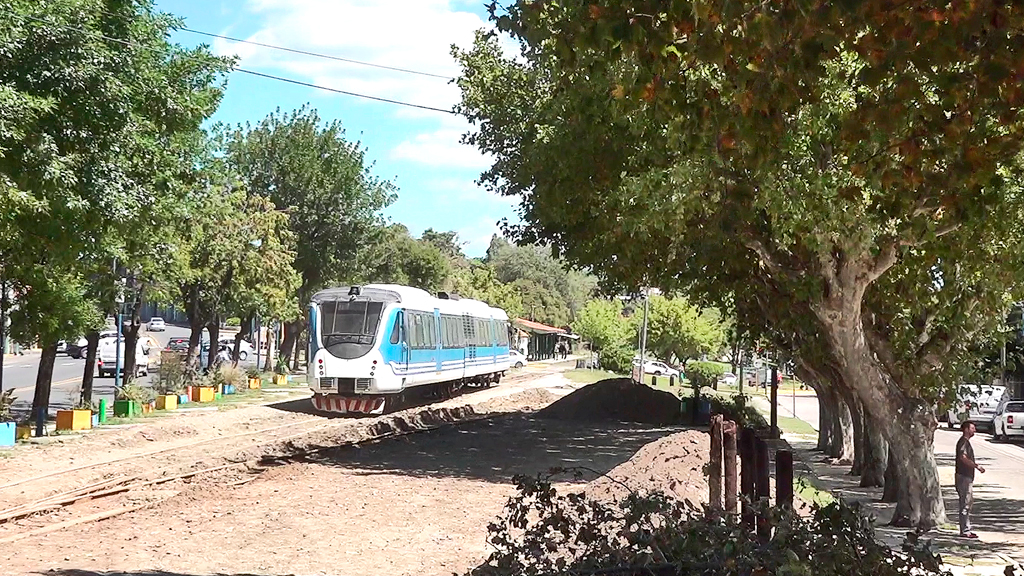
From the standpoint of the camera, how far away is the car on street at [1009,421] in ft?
125

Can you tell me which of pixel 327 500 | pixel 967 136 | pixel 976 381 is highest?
pixel 967 136

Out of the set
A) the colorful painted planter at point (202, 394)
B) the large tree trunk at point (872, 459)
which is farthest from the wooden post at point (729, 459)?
the colorful painted planter at point (202, 394)

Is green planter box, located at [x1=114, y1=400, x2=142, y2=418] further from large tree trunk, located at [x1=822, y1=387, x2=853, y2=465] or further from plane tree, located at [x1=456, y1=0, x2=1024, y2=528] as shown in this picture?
large tree trunk, located at [x1=822, y1=387, x2=853, y2=465]

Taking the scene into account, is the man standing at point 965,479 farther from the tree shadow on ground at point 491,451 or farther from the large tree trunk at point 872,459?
the tree shadow on ground at point 491,451

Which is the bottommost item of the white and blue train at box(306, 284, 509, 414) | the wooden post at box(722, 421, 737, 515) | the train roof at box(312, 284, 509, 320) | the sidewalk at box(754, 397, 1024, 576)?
the sidewalk at box(754, 397, 1024, 576)

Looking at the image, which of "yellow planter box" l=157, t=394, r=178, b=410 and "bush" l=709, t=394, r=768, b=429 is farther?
"bush" l=709, t=394, r=768, b=429

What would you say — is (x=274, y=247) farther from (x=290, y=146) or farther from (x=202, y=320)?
(x=290, y=146)

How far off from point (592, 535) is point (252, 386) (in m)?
37.5

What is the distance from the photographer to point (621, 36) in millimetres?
6047

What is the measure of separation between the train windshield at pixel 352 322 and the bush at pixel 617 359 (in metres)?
34.8

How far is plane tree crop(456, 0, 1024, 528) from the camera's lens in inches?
260

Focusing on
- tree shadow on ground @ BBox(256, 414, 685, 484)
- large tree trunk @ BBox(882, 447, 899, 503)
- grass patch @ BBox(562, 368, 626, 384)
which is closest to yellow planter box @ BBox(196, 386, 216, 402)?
tree shadow on ground @ BBox(256, 414, 685, 484)

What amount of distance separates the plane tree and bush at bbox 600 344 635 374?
3889cm

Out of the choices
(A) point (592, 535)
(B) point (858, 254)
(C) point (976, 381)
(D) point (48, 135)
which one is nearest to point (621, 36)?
(A) point (592, 535)
